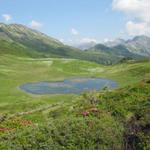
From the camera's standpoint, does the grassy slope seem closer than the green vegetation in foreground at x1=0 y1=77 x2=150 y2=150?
No

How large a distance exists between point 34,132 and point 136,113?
934 cm

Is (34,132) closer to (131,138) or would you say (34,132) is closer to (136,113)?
(131,138)

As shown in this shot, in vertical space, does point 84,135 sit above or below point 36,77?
above

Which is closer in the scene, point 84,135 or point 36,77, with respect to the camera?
point 84,135

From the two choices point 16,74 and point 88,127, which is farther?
point 16,74

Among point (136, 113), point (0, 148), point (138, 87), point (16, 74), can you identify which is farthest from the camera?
point (16, 74)

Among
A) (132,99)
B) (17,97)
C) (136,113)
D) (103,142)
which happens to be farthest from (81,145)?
(17,97)

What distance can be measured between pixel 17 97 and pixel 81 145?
82.2m

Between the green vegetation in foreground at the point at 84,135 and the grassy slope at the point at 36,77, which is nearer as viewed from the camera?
the green vegetation in foreground at the point at 84,135

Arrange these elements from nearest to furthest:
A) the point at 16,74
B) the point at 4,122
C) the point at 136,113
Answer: the point at 136,113 → the point at 4,122 → the point at 16,74

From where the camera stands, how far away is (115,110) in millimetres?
28375

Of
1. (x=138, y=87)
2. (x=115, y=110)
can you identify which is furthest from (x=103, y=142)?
(x=138, y=87)

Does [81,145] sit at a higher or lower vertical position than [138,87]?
A: lower

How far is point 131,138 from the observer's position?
69.6 feet
